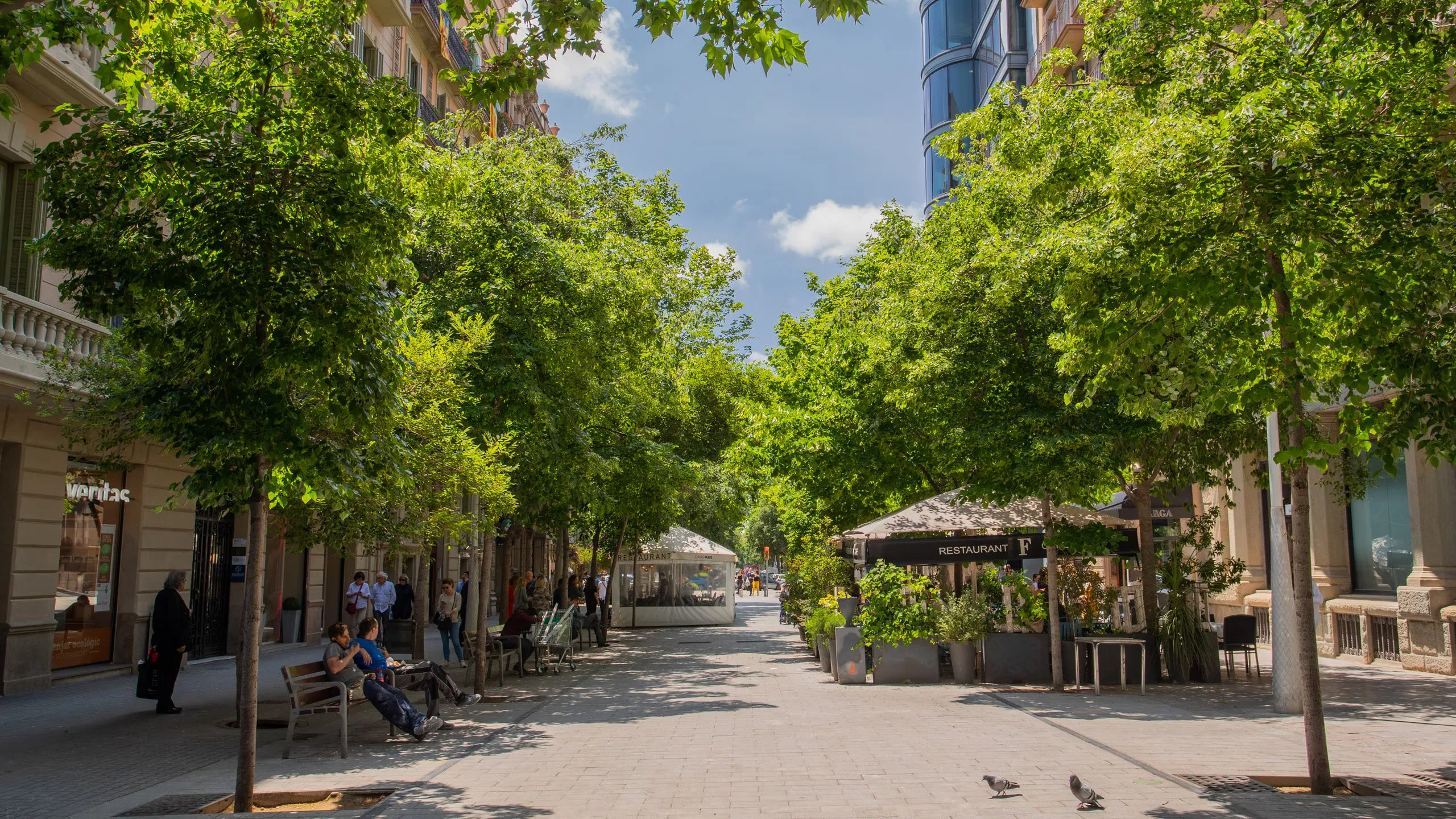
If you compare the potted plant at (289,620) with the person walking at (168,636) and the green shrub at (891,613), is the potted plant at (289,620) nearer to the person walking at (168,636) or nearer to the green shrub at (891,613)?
the person walking at (168,636)

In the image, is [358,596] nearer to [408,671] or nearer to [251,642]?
[408,671]

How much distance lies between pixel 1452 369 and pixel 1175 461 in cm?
898

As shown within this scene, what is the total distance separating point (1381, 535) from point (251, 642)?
62.5ft

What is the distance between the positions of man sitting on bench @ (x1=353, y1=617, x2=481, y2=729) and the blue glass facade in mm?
37327

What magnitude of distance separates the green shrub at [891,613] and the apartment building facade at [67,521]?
6718 millimetres

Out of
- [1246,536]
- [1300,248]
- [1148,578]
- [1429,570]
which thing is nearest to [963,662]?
[1148,578]

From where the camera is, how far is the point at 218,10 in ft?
30.6

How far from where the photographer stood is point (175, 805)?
7.95 meters

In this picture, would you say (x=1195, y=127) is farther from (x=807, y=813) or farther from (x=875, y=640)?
(x=875, y=640)

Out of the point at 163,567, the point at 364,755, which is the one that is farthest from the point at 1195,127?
the point at 163,567

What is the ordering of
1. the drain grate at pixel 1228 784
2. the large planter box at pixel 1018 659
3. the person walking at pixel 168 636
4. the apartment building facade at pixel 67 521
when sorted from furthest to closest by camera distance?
the large planter box at pixel 1018 659 → the apartment building facade at pixel 67 521 → the person walking at pixel 168 636 → the drain grate at pixel 1228 784

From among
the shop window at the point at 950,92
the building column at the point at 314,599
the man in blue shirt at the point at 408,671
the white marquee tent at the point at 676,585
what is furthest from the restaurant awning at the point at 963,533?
the shop window at the point at 950,92

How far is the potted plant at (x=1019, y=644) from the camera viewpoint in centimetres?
1570

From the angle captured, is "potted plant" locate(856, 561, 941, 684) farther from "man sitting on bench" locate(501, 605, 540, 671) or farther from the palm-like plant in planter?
"man sitting on bench" locate(501, 605, 540, 671)
